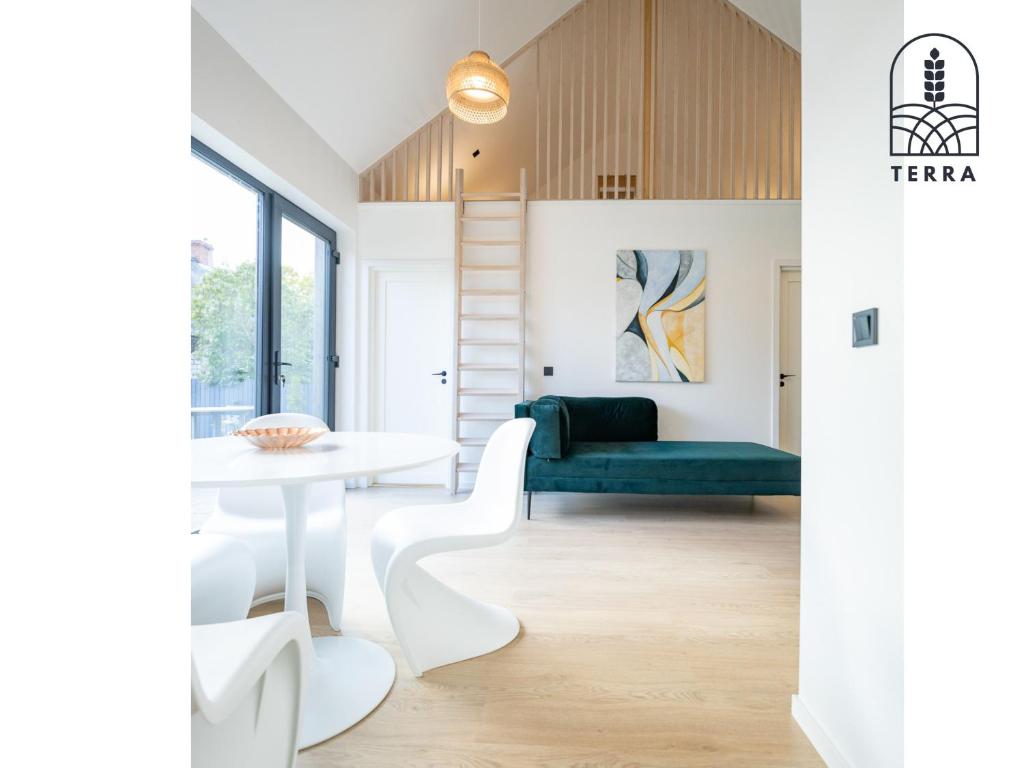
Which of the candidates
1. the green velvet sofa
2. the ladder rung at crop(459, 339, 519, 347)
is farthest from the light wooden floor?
the ladder rung at crop(459, 339, 519, 347)

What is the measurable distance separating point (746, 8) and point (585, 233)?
2270 mm

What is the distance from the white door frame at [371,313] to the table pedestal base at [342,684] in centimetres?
285

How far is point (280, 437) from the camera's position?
65.8 inches

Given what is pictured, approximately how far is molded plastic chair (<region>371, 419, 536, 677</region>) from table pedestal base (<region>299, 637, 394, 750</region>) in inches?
4.8

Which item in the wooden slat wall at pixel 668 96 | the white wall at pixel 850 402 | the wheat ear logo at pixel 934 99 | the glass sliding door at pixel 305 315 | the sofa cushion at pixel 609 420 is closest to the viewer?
the wheat ear logo at pixel 934 99

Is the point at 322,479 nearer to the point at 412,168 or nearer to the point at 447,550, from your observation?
the point at 447,550

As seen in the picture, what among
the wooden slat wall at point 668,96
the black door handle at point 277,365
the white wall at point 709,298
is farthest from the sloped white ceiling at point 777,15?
the black door handle at point 277,365

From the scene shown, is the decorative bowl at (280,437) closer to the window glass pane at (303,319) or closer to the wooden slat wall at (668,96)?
the window glass pane at (303,319)

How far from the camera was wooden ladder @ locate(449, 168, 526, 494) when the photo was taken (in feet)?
14.9

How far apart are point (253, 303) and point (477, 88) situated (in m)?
1.84

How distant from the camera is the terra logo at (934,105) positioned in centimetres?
90

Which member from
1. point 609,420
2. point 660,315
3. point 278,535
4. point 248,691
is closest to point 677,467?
point 609,420

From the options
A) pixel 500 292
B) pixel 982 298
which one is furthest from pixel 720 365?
pixel 982 298

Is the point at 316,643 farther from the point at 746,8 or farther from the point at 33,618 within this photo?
the point at 746,8
